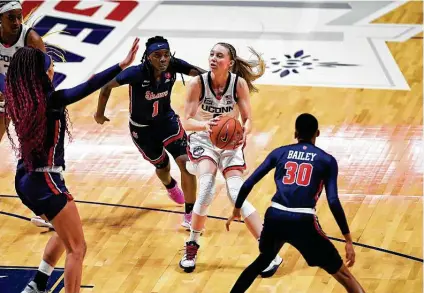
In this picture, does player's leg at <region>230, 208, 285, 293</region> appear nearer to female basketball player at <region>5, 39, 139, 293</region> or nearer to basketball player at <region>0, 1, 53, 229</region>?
female basketball player at <region>5, 39, 139, 293</region>

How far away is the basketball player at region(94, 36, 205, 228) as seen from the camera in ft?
→ 27.3

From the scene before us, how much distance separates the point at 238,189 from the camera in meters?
7.96

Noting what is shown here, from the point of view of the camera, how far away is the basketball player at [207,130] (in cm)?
802

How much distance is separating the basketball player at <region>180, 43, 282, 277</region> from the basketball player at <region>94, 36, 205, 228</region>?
1.25ft

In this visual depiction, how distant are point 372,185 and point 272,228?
3.01 m

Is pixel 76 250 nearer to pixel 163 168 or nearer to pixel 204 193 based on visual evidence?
pixel 204 193

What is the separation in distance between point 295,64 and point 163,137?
4.18 meters

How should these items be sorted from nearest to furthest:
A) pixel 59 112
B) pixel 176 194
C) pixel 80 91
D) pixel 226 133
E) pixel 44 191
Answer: pixel 80 91
pixel 59 112
pixel 44 191
pixel 226 133
pixel 176 194

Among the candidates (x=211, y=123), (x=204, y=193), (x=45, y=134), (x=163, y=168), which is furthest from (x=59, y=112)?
(x=163, y=168)

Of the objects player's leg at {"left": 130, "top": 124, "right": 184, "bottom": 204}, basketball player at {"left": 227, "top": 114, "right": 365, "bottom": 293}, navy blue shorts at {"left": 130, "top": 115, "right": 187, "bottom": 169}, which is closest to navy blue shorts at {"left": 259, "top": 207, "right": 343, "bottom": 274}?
basketball player at {"left": 227, "top": 114, "right": 365, "bottom": 293}

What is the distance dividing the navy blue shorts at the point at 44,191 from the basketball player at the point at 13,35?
Answer: 1.92m

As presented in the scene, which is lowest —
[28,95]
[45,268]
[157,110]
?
[45,268]

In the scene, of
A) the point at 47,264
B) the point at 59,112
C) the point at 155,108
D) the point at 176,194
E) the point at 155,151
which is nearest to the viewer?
the point at 59,112

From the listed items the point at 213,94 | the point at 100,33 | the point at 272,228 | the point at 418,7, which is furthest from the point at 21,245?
the point at 418,7
